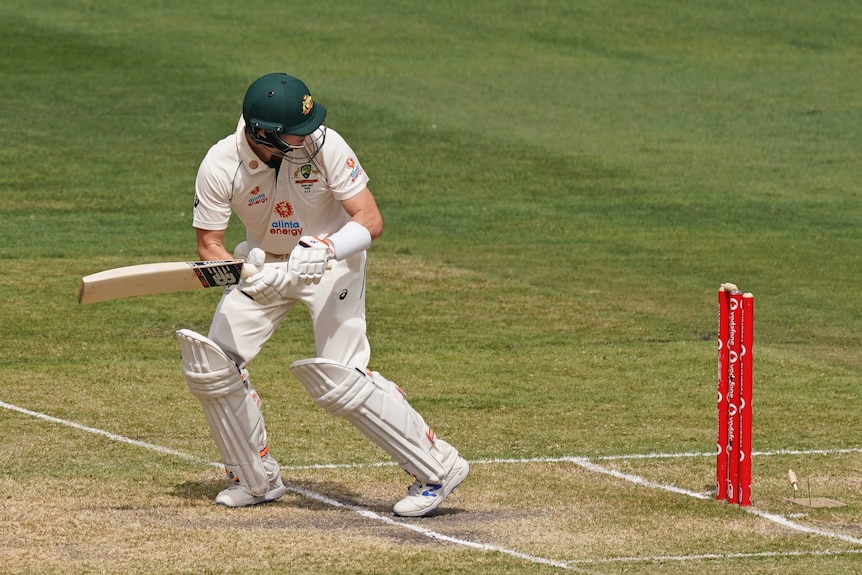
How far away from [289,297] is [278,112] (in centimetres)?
88

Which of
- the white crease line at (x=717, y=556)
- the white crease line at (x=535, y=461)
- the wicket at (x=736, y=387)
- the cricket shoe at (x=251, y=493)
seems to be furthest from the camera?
the cricket shoe at (x=251, y=493)

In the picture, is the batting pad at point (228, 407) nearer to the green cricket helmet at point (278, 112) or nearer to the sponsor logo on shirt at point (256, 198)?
the sponsor logo on shirt at point (256, 198)

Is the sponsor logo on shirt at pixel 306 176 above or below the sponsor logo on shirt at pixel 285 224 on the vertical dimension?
above

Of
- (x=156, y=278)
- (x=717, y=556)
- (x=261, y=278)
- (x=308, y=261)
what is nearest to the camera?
(x=717, y=556)

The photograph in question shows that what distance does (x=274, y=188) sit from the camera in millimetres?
7629

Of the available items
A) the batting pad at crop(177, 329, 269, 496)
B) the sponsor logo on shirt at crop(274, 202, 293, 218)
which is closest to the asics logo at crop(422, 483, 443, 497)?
the batting pad at crop(177, 329, 269, 496)

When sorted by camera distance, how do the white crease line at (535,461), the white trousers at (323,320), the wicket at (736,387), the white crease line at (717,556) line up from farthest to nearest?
the white trousers at (323,320) → the wicket at (736,387) → the white crease line at (535,461) → the white crease line at (717,556)

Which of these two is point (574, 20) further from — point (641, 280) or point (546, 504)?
point (546, 504)

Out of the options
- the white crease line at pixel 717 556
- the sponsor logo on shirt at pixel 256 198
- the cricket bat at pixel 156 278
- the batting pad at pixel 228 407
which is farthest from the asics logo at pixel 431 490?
the sponsor logo on shirt at pixel 256 198

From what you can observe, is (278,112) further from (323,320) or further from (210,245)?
(323,320)

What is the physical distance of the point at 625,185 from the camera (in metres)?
18.7

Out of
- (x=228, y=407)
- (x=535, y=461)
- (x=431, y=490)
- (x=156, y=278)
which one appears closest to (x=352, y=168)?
(x=156, y=278)

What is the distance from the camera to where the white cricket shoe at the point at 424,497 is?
7.42 m

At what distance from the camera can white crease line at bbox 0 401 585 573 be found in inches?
266
